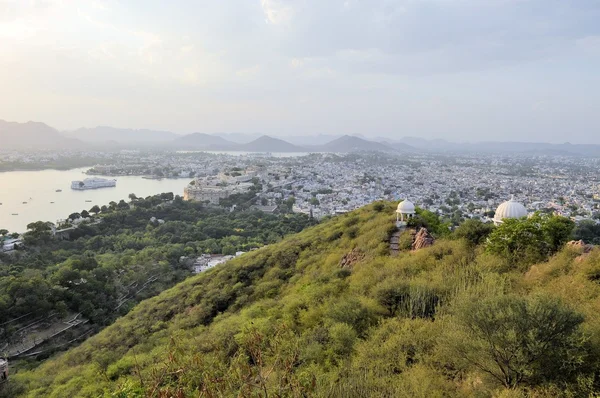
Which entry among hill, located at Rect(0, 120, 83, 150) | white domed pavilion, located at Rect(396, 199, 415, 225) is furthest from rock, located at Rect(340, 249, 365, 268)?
Result: hill, located at Rect(0, 120, 83, 150)

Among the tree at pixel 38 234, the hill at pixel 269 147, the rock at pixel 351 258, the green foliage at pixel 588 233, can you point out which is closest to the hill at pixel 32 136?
the hill at pixel 269 147

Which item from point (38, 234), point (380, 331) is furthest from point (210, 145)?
point (380, 331)

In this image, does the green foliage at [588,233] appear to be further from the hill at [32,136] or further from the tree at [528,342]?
the hill at [32,136]

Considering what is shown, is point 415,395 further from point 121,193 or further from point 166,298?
point 121,193

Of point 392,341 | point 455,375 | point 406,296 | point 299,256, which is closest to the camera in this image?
point 455,375

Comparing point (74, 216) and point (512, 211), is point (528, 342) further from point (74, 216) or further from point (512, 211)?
point (74, 216)

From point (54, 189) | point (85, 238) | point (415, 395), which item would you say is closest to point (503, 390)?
point (415, 395)

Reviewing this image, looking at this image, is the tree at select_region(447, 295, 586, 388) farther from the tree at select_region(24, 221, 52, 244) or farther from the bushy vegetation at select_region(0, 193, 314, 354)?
the tree at select_region(24, 221, 52, 244)
